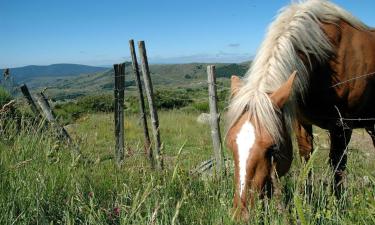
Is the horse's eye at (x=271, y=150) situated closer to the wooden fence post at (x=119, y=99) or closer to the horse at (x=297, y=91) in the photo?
the horse at (x=297, y=91)

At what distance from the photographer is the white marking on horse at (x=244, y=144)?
2.98m

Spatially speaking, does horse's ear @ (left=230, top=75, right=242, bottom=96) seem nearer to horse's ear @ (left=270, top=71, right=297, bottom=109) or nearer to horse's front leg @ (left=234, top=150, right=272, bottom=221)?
horse's ear @ (left=270, top=71, right=297, bottom=109)

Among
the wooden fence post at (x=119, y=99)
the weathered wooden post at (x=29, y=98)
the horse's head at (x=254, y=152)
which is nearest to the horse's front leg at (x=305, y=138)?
the horse's head at (x=254, y=152)

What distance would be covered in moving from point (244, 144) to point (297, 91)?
3.77 ft

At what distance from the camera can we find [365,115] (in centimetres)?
506

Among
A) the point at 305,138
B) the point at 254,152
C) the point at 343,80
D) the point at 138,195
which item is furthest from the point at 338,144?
the point at 138,195

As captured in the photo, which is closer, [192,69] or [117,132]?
[117,132]

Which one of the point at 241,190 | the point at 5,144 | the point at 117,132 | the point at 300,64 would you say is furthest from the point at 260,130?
the point at 117,132

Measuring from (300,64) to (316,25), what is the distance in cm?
65

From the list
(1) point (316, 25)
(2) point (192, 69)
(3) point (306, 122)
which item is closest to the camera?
(1) point (316, 25)

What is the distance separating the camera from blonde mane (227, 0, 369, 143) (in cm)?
327

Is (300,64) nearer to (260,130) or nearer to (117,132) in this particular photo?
(260,130)

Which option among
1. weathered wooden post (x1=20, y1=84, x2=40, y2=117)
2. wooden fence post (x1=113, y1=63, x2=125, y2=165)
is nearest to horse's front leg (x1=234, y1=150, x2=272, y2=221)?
wooden fence post (x1=113, y1=63, x2=125, y2=165)

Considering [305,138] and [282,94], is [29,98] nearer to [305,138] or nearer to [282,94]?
[305,138]
